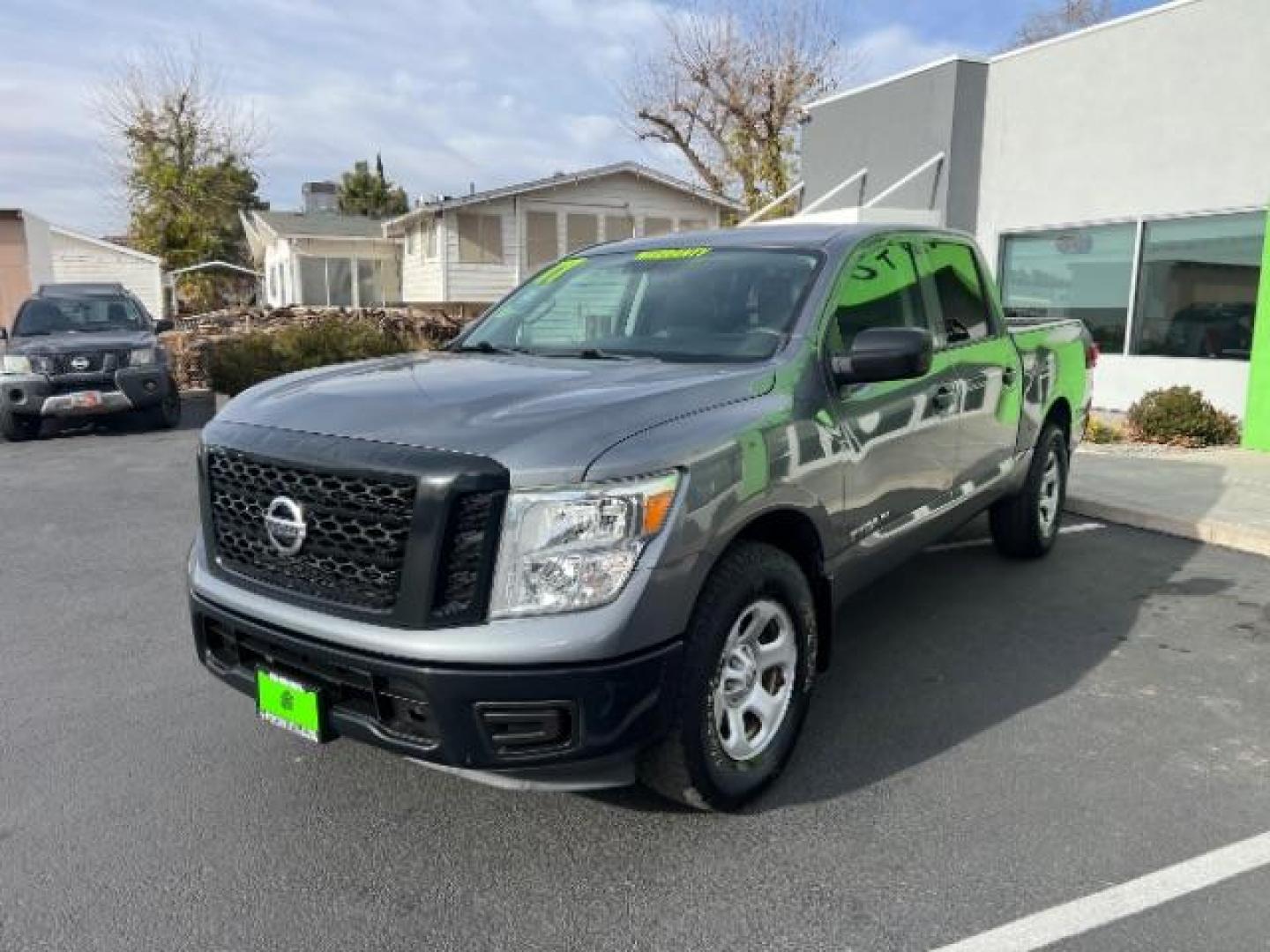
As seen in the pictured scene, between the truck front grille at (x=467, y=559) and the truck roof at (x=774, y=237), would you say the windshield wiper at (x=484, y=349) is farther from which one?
the truck front grille at (x=467, y=559)

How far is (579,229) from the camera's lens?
26.8 meters

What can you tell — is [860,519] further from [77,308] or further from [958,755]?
[77,308]

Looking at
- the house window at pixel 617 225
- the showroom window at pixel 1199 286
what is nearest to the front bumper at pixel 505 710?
the showroom window at pixel 1199 286

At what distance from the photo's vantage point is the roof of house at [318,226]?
32.4m

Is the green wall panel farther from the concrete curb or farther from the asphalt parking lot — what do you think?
the asphalt parking lot

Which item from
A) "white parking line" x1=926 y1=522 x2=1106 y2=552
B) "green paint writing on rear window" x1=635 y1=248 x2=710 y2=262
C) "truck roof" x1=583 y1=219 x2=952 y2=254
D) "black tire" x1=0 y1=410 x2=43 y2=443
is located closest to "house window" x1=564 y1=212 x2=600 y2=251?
"black tire" x1=0 y1=410 x2=43 y2=443

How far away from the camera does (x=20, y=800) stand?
123 inches

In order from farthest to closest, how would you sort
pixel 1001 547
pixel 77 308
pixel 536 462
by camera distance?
pixel 77 308, pixel 1001 547, pixel 536 462

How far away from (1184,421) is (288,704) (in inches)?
384

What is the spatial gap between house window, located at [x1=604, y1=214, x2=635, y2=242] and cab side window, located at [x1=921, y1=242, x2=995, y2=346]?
22.7 m

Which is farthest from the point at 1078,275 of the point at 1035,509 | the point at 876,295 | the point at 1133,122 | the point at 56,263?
the point at 56,263

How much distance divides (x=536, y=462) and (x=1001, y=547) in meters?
4.22

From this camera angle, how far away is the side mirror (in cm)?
319


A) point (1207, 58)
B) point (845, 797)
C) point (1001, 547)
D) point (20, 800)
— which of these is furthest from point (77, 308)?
point (1207, 58)
